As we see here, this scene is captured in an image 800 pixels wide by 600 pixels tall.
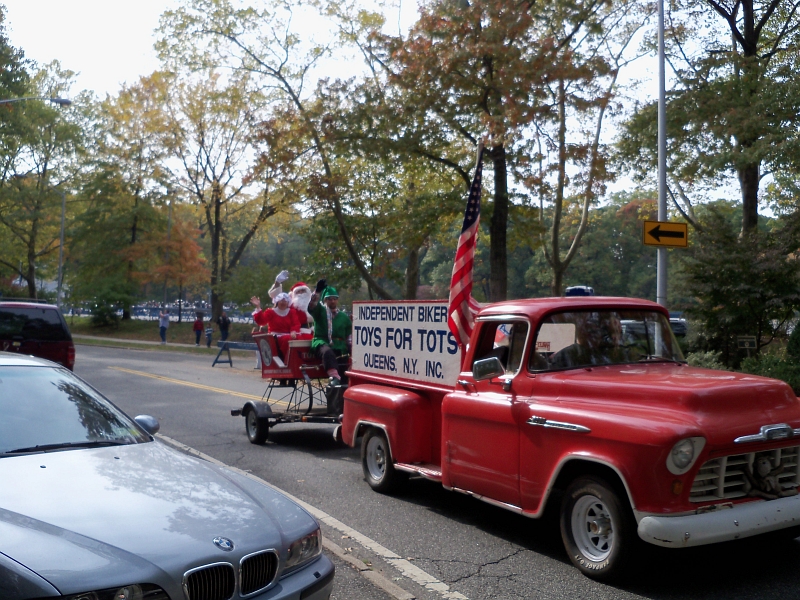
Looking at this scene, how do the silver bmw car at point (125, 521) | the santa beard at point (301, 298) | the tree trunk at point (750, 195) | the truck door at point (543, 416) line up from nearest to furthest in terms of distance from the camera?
the silver bmw car at point (125, 521), the truck door at point (543, 416), the santa beard at point (301, 298), the tree trunk at point (750, 195)

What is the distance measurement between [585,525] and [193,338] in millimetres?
42278

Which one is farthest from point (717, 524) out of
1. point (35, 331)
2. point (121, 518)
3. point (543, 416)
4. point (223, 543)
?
point (35, 331)

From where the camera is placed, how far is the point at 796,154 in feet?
55.2

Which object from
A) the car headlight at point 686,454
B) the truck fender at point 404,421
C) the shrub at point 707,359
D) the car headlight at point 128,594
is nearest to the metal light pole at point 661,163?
the shrub at point 707,359

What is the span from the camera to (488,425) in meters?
6.21

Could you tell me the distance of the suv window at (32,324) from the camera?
15367 millimetres

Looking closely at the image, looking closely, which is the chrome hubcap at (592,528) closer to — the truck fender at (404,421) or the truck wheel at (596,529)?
the truck wheel at (596,529)

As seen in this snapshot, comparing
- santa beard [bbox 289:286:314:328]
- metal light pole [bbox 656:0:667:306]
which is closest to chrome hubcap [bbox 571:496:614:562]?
santa beard [bbox 289:286:314:328]

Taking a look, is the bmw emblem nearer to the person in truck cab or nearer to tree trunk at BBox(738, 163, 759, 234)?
the person in truck cab

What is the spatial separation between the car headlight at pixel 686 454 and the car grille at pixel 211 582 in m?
2.75

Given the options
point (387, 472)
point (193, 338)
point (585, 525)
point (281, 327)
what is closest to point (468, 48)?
point (281, 327)

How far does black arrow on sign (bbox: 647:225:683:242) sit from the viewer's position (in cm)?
1365

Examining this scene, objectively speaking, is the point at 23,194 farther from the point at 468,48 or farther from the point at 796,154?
the point at 796,154

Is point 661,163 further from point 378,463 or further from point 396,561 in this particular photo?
point 396,561
